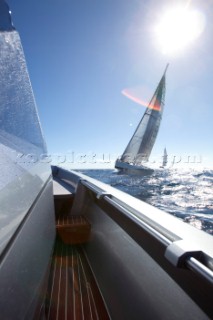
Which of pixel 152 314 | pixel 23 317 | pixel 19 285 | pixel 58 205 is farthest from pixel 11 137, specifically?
pixel 58 205

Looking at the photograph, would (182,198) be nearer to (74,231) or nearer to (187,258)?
(74,231)

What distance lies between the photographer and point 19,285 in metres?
0.83

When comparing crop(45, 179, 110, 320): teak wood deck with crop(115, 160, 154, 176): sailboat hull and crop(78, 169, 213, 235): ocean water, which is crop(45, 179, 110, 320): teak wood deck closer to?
crop(78, 169, 213, 235): ocean water

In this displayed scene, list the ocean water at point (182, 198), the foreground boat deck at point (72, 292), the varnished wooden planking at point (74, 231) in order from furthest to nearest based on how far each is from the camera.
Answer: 1. the ocean water at point (182, 198)
2. the varnished wooden planking at point (74, 231)
3. the foreground boat deck at point (72, 292)

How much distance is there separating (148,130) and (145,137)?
92 cm

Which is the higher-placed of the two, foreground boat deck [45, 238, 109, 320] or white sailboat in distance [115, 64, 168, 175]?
white sailboat in distance [115, 64, 168, 175]

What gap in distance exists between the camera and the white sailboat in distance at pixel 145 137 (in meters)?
24.5

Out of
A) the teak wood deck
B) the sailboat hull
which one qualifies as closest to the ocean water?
the teak wood deck

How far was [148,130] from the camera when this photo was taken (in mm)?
24906

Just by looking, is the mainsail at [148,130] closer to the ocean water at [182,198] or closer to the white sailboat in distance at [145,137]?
the white sailboat in distance at [145,137]

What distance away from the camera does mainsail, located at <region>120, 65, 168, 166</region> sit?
24.5 metres

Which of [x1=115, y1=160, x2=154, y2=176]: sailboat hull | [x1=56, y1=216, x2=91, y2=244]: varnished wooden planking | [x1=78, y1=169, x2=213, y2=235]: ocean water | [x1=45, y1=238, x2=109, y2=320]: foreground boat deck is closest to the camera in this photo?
[x1=45, y1=238, x2=109, y2=320]: foreground boat deck

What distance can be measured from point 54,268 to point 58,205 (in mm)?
1492

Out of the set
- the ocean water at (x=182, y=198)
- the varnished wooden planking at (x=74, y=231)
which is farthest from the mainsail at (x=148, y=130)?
the varnished wooden planking at (x=74, y=231)
